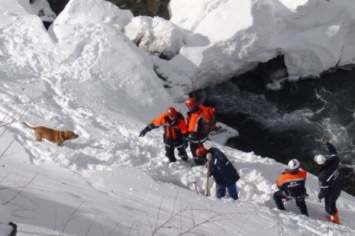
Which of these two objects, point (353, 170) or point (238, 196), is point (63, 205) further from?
point (353, 170)

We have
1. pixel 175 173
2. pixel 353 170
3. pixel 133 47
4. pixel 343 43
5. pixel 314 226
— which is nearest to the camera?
pixel 314 226

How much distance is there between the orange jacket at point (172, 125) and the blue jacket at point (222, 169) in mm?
854

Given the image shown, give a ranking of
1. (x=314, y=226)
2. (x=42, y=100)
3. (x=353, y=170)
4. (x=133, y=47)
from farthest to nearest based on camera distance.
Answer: (x=133, y=47) < (x=353, y=170) < (x=42, y=100) < (x=314, y=226)

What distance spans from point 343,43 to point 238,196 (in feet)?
29.7

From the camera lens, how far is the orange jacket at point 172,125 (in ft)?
29.8

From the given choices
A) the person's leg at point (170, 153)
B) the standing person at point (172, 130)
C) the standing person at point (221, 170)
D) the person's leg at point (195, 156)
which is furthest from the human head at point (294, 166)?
the person's leg at point (170, 153)

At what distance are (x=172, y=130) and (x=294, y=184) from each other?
229 centimetres

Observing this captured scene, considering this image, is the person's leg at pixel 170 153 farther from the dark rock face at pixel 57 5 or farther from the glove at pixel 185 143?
the dark rock face at pixel 57 5

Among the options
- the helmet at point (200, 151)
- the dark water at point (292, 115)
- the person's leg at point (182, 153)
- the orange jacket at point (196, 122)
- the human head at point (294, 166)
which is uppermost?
the orange jacket at point (196, 122)

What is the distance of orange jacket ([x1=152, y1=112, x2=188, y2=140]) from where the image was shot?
29.8ft

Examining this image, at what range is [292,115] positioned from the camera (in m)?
14.7

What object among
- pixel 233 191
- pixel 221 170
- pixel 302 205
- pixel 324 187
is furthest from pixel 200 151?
pixel 324 187

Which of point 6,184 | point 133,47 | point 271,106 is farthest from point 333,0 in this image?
point 6,184

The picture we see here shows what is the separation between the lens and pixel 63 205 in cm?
521
